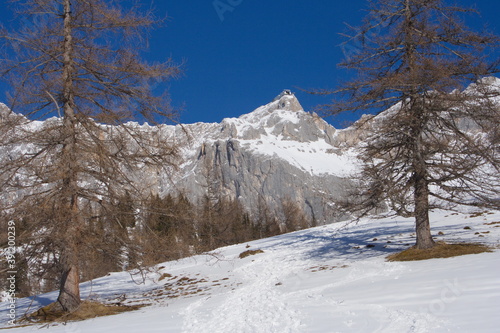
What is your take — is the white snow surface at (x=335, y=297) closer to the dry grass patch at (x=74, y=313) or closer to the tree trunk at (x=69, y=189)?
the dry grass patch at (x=74, y=313)

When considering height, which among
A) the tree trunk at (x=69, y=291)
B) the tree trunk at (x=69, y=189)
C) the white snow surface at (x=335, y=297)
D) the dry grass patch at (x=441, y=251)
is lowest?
the white snow surface at (x=335, y=297)

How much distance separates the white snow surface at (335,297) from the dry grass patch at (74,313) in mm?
429

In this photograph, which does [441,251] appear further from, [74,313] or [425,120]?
[74,313]

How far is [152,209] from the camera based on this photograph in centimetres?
835

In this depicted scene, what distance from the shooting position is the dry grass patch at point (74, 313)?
7613 millimetres

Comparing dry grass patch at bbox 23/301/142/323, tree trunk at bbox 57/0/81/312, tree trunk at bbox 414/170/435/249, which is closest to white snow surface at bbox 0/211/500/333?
dry grass patch at bbox 23/301/142/323

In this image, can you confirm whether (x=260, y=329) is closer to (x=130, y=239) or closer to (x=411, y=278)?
(x=411, y=278)

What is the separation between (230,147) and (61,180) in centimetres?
14509

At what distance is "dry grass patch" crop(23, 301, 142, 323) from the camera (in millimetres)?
7613

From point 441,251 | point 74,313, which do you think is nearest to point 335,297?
point 441,251

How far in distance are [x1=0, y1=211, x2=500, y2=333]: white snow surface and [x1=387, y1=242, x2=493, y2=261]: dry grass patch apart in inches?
19.1

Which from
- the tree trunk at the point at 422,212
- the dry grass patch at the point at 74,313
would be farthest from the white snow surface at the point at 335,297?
the tree trunk at the point at 422,212

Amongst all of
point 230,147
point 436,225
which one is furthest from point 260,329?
point 230,147

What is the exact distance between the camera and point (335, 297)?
685 centimetres
